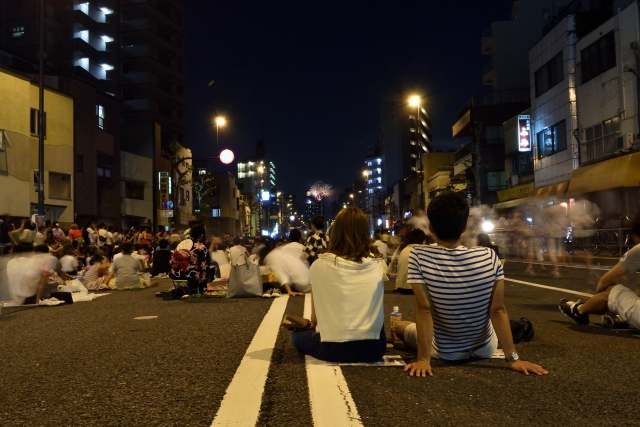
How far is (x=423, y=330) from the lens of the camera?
4.24m

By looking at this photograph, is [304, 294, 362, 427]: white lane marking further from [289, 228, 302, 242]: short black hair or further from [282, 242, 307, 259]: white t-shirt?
[289, 228, 302, 242]: short black hair

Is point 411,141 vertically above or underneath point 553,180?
above

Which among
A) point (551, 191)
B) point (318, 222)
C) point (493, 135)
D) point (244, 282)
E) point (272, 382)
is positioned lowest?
point (272, 382)

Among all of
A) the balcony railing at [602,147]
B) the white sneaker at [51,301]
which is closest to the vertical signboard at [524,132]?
the balcony railing at [602,147]

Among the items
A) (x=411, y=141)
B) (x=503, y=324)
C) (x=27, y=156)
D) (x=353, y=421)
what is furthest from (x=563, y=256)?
(x=411, y=141)

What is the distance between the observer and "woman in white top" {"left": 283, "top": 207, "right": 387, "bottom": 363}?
4562mm

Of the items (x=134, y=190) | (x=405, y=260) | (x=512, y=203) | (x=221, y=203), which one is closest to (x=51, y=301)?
(x=405, y=260)

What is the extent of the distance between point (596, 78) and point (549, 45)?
6465mm

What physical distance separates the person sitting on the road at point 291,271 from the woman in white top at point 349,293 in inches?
274

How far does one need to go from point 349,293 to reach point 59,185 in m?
30.3

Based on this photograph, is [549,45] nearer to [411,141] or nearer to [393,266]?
[393,266]

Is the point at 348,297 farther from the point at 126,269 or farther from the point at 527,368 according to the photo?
the point at 126,269

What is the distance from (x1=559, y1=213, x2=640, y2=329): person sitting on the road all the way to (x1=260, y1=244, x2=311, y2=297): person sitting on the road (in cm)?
606

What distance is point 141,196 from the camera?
43531 millimetres
